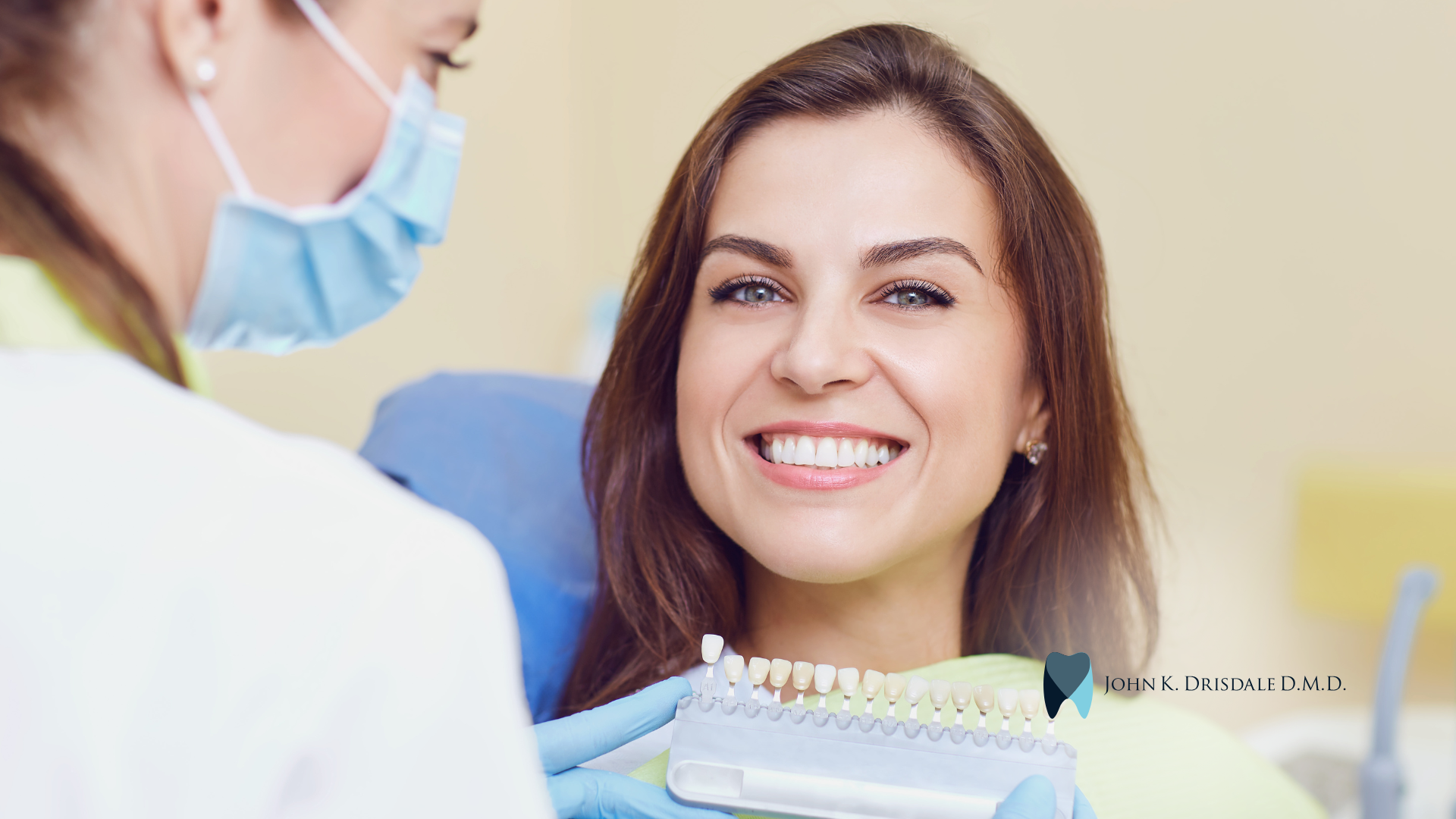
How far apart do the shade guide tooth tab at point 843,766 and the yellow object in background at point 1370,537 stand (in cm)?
115

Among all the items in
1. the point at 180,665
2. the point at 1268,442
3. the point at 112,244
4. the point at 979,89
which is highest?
the point at 979,89

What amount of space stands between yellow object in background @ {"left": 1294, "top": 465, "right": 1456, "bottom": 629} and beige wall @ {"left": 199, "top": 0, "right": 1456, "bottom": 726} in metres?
0.07

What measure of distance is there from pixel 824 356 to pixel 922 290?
15 cm

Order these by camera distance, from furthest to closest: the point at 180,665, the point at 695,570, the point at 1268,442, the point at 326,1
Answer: the point at 1268,442, the point at 695,570, the point at 326,1, the point at 180,665

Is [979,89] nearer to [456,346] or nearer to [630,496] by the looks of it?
[630,496]

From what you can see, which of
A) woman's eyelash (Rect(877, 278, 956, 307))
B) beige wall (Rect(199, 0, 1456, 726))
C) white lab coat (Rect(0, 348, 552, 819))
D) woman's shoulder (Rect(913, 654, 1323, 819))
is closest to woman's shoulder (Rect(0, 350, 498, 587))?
white lab coat (Rect(0, 348, 552, 819))

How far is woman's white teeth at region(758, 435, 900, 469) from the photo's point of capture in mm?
941

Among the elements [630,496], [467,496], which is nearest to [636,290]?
[630,496]

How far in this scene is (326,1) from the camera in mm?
680

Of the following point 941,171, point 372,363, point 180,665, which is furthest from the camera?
point 372,363

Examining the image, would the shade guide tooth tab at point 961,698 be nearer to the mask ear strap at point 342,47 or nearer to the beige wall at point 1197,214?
the mask ear strap at point 342,47

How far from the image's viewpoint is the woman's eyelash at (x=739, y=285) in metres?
1.00

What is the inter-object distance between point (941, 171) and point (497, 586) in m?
0.65

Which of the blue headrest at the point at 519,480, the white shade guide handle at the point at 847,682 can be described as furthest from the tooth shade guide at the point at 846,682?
the blue headrest at the point at 519,480
